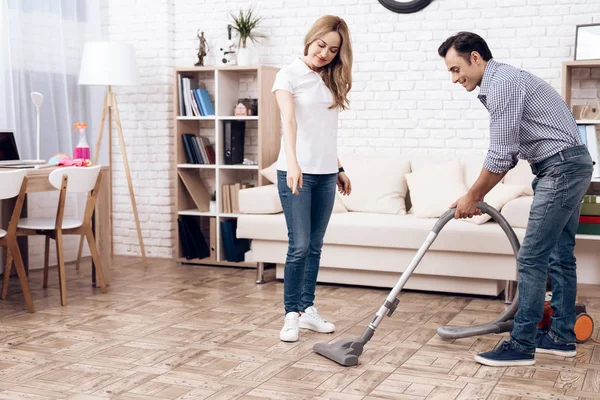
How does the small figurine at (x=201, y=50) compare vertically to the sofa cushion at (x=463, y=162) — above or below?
above

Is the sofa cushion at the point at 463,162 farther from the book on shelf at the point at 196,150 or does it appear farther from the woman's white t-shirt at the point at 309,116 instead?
the woman's white t-shirt at the point at 309,116

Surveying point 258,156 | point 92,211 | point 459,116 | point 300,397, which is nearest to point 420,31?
point 459,116

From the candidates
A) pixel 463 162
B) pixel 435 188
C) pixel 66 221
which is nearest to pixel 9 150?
pixel 66 221

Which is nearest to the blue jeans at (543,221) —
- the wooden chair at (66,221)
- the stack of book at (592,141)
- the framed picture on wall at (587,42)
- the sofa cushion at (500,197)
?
the sofa cushion at (500,197)

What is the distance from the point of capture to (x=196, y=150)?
579 centimetres

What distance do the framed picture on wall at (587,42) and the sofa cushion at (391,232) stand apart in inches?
47.2

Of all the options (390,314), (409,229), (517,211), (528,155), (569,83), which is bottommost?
(390,314)

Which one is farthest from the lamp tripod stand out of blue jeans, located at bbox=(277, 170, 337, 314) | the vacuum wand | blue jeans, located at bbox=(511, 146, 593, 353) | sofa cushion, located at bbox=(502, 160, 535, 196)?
blue jeans, located at bbox=(511, 146, 593, 353)

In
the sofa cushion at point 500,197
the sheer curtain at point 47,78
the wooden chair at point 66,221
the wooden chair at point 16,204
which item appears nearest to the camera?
the wooden chair at point 16,204

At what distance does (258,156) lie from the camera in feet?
18.1

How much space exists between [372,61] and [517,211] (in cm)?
166

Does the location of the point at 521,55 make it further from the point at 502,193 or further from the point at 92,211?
the point at 92,211

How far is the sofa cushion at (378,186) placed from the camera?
510cm

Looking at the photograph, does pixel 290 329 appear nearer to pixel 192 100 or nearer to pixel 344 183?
pixel 344 183
